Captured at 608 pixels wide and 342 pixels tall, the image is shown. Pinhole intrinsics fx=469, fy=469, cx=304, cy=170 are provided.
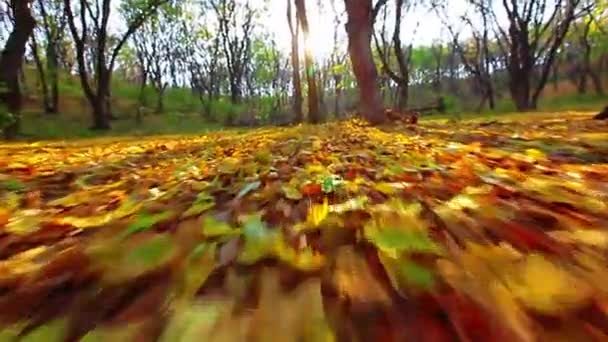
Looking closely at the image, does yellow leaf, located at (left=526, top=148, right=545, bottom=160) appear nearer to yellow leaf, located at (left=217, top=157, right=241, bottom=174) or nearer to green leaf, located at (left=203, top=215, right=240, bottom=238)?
yellow leaf, located at (left=217, top=157, right=241, bottom=174)

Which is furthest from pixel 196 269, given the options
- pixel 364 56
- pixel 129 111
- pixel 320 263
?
pixel 129 111

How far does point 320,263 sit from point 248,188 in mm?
868

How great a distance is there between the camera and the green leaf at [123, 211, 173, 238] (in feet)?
3.96

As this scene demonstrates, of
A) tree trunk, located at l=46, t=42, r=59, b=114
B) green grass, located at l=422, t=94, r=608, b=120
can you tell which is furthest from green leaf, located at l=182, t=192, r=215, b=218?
tree trunk, located at l=46, t=42, r=59, b=114

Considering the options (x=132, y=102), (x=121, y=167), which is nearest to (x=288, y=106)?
(x=132, y=102)

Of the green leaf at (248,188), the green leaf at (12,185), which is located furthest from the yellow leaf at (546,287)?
the green leaf at (12,185)

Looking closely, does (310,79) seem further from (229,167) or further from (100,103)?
(100,103)

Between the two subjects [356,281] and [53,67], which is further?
[53,67]

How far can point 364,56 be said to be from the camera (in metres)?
7.51

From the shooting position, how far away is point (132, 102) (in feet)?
97.7

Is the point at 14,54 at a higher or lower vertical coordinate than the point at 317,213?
higher

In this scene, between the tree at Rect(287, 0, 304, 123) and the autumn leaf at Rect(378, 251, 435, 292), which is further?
the tree at Rect(287, 0, 304, 123)

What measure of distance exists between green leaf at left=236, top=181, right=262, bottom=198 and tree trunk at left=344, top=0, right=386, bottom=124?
5.85 m

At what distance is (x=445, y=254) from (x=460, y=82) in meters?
45.2
